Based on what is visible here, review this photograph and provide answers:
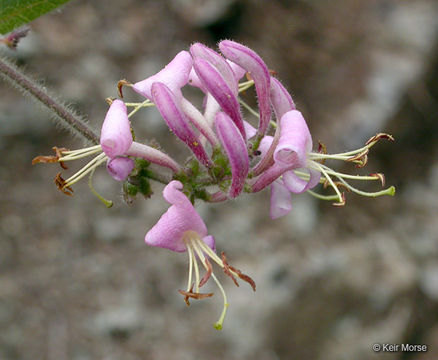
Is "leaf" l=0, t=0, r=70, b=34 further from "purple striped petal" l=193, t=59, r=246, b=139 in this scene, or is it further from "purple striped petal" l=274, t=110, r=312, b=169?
"purple striped petal" l=274, t=110, r=312, b=169

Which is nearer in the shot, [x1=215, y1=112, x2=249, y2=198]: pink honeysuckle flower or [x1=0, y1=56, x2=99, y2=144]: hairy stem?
[x1=215, y1=112, x2=249, y2=198]: pink honeysuckle flower

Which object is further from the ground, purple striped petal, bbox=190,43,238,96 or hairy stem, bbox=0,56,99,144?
purple striped petal, bbox=190,43,238,96

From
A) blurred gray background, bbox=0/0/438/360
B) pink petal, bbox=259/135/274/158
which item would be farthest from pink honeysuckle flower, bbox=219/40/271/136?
blurred gray background, bbox=0/0/438/360

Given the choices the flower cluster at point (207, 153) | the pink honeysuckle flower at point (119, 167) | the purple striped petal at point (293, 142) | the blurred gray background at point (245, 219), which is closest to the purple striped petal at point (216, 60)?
the flower cluster at point (207, 153)

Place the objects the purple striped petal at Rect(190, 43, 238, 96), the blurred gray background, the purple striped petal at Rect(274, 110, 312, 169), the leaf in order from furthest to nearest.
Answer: the blurred gray background, the leaf, the purple striped petal at Rect(190, 43, 238, 96), the purple striped petal at Rect(274, 110, 312, 169)

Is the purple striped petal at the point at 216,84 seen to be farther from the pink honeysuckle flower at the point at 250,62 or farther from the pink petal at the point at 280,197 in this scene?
the pink petal at the point at 280,197

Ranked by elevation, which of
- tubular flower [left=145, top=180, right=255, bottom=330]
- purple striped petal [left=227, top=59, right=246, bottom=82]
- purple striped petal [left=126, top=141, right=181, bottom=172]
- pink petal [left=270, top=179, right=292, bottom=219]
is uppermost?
purple striped petal [left=227, top=59, right=246, bottom=82]

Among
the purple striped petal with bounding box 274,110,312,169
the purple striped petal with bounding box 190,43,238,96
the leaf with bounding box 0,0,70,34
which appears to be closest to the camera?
the purple striped petal with bounding box 274,110,312,169
